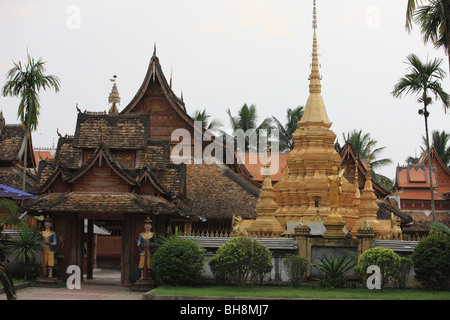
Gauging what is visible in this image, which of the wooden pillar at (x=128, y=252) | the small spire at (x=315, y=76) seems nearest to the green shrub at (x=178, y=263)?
the wooden pillar at (x=128, y=252)

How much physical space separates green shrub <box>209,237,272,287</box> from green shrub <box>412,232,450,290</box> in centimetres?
403

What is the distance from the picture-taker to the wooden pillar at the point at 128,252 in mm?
21750

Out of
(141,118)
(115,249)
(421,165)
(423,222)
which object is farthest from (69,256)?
(421,165)

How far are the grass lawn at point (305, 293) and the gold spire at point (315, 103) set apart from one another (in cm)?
1116

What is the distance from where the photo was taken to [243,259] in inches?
743

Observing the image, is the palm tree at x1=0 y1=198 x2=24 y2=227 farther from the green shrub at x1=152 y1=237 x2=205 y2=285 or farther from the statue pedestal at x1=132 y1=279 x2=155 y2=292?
the green shrub at x1=152 y1=237 x2=205 y2=285

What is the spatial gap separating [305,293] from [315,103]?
43.6 feet

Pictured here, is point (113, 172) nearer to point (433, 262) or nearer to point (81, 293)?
point (81, 293)

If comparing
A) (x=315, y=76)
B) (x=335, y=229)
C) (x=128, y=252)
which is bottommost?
(x=128, y=252)

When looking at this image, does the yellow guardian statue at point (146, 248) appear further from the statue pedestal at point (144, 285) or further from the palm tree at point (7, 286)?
the palm tree at point (7, 286)

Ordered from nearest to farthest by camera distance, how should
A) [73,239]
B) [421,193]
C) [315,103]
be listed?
[73,239], [315,103], [421,193]

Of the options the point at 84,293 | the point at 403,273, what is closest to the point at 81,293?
the point at 84,293

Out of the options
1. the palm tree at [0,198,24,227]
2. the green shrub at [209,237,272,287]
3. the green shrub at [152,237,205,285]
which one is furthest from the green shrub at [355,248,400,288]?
the palm tree at [0,198,24,227]

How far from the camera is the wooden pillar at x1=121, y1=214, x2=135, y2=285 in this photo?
21750mm
